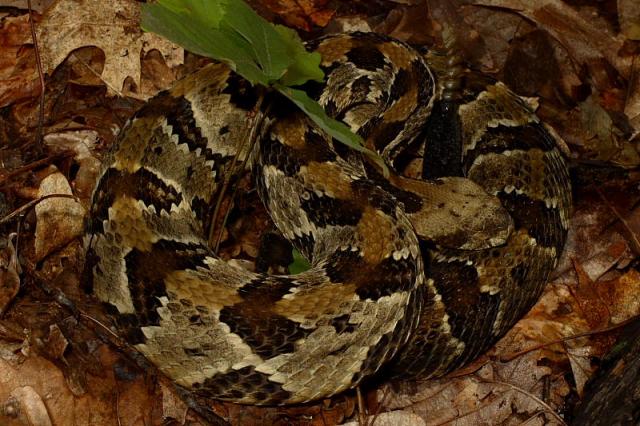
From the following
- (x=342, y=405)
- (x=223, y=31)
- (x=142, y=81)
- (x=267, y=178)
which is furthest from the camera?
(x=142, y=81)

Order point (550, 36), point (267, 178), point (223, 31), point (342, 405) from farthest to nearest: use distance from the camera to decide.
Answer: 1. point (550, 36)
2. point (267, 178)
3. point (342, 405)
4. point (223, 31)

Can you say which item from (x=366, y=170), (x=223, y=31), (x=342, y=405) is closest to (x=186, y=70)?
(x=366, y=170)

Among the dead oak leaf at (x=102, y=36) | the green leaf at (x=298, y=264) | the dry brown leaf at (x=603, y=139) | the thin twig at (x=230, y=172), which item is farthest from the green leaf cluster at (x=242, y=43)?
the dry brown leaf at (x=603, y=139)

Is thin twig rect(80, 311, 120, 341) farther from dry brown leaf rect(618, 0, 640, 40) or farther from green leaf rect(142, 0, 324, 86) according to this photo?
dry brown leaf rect(618, 0, 640, 40)

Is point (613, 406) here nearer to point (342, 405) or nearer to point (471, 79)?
point (342, 405)

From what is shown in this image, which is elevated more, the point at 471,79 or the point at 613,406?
the point at 471,79

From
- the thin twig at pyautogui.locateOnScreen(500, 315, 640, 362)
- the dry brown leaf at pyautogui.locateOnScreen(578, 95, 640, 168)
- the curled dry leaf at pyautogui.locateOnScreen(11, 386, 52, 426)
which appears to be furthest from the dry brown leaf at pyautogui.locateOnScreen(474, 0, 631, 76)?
the curled dry leaf at pyautogui.locateOnScreen(11, 386, 52, 426)
